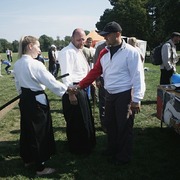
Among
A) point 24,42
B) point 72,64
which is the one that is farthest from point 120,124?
point 24,42

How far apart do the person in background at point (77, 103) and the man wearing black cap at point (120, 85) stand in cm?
18

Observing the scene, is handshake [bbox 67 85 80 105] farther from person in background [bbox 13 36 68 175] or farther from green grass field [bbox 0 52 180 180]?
green grass field [bbox 0 52 180 180]

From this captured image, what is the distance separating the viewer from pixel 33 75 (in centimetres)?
329

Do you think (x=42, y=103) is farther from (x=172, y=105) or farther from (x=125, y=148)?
(x=172, y=105)

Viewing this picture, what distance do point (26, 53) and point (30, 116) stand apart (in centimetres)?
80

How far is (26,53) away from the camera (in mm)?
3371

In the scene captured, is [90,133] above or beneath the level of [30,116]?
beneath

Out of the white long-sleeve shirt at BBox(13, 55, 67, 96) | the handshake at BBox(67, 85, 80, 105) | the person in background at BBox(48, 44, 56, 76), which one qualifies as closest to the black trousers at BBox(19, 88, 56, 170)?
the white long-sleeve shirt at BBox(13, 55, 67, 96)

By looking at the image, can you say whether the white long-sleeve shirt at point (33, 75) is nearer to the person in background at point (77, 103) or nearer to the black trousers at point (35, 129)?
the black trousers at point (35, 129)

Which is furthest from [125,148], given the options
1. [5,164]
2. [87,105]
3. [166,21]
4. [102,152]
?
[166,21]

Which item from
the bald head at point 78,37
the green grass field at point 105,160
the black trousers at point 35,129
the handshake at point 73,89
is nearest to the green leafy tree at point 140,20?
the green grass field at point 105,160

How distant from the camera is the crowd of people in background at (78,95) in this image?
338cm

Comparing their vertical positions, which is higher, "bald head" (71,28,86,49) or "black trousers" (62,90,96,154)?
"bald head" (71,28,86,49)

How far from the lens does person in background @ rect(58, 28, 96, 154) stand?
13.5 feet
